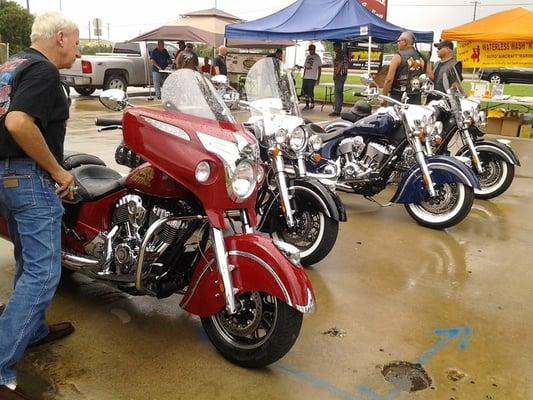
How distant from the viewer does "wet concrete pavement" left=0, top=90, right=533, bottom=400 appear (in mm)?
2615

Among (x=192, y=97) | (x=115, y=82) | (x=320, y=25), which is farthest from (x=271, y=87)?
(x=115, y=82)

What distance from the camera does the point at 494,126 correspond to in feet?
36.7

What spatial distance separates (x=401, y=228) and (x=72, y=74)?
1221 centimetres

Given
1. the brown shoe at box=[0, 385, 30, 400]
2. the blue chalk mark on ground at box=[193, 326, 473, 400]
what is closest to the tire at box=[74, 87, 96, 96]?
the blue chalk mark on ground at box=[193, 326, 473, 400]

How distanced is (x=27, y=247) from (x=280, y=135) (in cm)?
208

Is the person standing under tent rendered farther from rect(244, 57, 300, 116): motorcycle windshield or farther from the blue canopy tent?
rect(244, 57, 300, 116): motorcycle windshield

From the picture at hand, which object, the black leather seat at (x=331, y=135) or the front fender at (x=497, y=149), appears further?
the front fender at (x=497, y=149)

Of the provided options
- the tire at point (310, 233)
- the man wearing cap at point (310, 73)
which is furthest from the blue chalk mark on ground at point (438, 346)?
the man wearing cap at point (310, 73)

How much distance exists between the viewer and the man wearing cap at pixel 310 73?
14414mm

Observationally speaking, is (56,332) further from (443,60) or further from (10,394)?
(443,60)

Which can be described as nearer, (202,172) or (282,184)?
(202,172)

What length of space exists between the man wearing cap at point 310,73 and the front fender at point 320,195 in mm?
10734

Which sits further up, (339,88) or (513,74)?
(513,74)

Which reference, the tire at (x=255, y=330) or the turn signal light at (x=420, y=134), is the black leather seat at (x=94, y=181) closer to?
the tire at (x=255, y=330)
